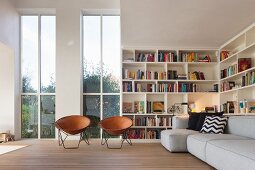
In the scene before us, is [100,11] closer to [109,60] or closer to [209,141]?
[109,60]

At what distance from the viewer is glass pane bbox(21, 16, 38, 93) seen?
9.42m

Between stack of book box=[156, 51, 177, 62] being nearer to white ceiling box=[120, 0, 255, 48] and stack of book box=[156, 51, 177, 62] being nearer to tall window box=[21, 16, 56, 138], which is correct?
white ceiling box=[120, 0, 255, 48]

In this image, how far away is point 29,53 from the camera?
9.55 metres

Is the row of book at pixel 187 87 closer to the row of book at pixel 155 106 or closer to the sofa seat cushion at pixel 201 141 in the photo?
the row of book at pixel 155 106

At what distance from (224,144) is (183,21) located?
139 inches

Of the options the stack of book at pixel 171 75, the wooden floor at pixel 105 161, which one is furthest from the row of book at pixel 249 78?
the stack of book at pixel 171 75

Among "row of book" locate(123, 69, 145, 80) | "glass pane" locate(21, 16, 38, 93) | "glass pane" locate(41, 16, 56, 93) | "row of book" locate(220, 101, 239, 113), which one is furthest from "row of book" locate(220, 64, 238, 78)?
"glass pane" locate(21, 16, 38, 93)

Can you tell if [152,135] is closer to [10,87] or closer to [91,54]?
[91,54]

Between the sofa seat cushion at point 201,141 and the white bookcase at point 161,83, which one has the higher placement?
the white bookcase at point 161,83

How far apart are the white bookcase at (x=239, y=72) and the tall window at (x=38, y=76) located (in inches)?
200

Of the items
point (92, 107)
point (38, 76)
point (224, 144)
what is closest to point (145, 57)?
point (92, 107)

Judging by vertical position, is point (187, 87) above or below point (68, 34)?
below

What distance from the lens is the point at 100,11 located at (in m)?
9.38

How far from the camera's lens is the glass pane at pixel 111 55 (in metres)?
9.35
